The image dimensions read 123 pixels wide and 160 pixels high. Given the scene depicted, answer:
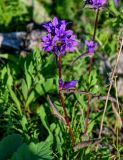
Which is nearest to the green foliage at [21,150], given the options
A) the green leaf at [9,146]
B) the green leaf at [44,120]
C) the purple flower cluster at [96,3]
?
the green leaf at [9,146]

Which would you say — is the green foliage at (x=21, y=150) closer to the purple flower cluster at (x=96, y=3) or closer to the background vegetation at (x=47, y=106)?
the background vegetation at (x=47, y=106)

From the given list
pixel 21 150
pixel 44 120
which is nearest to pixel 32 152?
pixel 21 150

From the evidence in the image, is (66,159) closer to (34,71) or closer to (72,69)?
(34,71)

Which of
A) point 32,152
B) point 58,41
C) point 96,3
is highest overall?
point 96,3

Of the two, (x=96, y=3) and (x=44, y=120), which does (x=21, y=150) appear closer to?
(x=44, y=120)

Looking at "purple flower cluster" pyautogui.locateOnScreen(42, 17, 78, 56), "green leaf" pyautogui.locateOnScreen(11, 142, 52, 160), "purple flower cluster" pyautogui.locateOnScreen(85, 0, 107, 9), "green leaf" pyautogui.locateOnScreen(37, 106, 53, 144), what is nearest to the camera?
"green leaf" pyautogui.locateOnScreen(11, 142, 52, 160)

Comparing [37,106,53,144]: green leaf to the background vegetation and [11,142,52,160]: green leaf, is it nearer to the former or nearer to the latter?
the background vegetation

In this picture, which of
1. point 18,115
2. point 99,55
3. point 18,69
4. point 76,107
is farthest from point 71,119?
point 99,55

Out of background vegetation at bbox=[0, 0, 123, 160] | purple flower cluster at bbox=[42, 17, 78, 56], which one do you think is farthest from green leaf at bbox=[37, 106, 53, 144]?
purple flower cluster at bbox=[42, 17, 78, 56]

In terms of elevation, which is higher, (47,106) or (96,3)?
(96,3)
